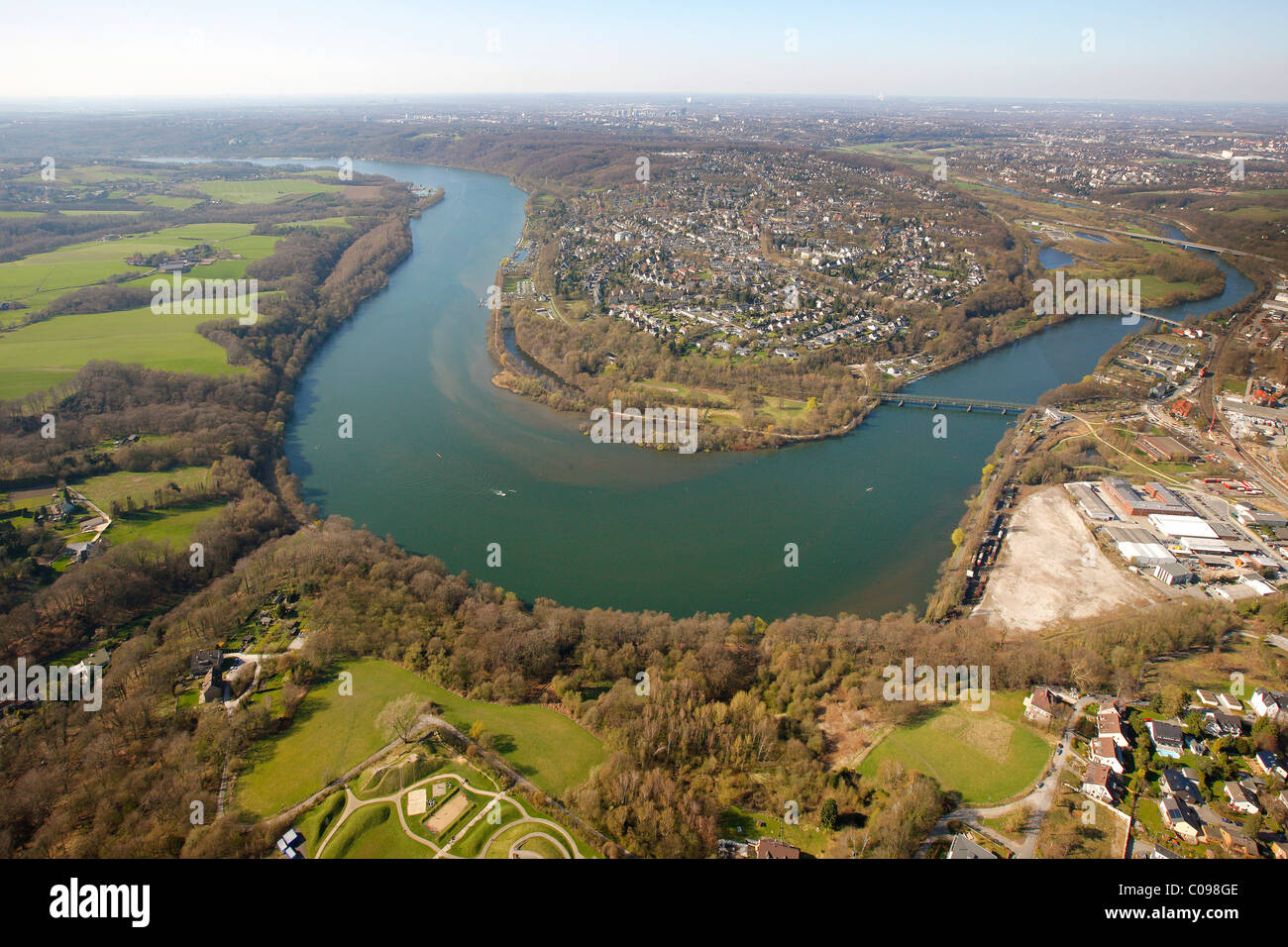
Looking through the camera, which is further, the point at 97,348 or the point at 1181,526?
the point at 97,348

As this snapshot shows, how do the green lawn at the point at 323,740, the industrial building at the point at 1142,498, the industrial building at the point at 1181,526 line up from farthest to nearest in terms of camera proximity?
the industrial building at the point at 1142,498 < the industrial building at the point at 1181,526 < the green lawn at the point at 323,740

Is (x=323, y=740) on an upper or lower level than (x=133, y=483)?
lower

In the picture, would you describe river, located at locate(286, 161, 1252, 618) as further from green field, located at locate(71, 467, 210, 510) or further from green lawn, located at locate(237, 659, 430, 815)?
green lawn, located at locate(237, 659, 430, 815)

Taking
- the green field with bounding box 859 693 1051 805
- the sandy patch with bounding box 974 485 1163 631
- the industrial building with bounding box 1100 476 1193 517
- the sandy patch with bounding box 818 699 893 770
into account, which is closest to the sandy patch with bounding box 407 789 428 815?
the sandy patch with bounding box 818 699 893 770

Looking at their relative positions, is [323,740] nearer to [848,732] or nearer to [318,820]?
[318,820]

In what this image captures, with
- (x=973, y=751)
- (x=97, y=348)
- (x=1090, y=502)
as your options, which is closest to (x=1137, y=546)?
(x=1090, y=502)

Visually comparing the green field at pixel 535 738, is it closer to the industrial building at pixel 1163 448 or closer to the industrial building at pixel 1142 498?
the industrial building at pixel 1142 498

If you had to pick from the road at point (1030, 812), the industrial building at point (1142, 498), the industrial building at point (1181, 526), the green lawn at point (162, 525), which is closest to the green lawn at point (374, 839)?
the road at point (1030, 812)
